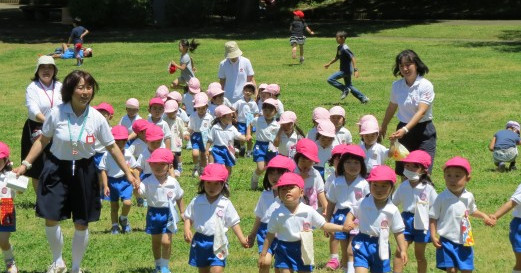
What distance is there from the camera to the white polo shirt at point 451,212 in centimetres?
877

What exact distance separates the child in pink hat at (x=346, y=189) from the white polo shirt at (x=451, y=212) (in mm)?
846

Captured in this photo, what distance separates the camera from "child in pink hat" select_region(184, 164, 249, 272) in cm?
872

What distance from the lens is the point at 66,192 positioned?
9336 millimetres

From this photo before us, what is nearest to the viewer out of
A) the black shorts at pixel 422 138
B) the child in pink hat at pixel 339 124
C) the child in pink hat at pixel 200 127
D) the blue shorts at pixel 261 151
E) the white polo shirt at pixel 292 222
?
the white polo shirt at pixel 292 222

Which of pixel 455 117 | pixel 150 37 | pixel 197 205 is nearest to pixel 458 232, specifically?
pixel 197 205

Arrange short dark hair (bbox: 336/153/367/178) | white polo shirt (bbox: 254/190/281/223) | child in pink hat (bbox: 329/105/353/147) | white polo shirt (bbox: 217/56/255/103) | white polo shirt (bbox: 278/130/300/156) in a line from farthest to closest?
white polo shirt (bbox: 217/56/255/103), white polo shirt (bbox: 278/130/300/156), child in pink hat (bbox: 329/105/353/147), short dark hair (bbox: 336/153/367/178), white polo shirt (bbox: 254/190/281/223)

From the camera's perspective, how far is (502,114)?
73.2ft

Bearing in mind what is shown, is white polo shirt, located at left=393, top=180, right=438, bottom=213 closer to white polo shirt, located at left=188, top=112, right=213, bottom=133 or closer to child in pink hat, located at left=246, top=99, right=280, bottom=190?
child in pink hat, located at left=246, top=99, right=280, bottom=190

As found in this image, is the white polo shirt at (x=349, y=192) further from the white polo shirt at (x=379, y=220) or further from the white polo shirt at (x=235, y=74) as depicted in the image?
the white polo shirt at (x=235, y=74)

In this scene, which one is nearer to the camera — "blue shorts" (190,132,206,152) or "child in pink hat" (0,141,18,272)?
"child in pink hat" (0,141,18,272)

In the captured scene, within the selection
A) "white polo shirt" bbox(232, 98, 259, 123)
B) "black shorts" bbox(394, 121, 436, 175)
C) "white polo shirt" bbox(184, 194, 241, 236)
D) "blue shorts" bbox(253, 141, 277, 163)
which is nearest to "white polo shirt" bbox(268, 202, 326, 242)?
"white polo shirt" bbox(184, 194, 241, 236)

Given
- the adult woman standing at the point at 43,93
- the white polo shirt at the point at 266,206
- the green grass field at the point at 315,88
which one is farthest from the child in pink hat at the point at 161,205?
the adult woman standing at the point at 43,93

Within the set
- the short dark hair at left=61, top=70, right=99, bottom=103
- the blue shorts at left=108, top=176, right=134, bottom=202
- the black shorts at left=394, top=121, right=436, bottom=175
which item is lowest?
the blue shorts at left=108, top=176, right=134, bottom=202

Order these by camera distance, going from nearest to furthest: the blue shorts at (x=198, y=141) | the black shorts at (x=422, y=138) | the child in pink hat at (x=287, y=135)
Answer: the black shorts at (x=422, y=138), the child in pink hat at (x=287, y=135), the blue shorts at (x=198, y=141)
